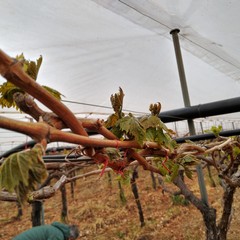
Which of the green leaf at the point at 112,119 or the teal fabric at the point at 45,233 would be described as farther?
the teal fabric at the point at 45,233

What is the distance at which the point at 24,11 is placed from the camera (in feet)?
4.75

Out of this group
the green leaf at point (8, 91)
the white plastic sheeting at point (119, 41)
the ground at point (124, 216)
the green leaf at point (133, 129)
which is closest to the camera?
the green leaf at point (8, 91)

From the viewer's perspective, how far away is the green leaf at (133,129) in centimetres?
63

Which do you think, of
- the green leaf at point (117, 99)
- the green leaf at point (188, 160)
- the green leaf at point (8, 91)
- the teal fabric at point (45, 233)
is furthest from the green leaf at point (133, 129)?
the teal fabric at point (45, 233)

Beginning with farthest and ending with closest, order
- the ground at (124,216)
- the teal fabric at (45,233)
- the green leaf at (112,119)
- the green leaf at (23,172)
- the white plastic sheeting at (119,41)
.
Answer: the ground at (124,216) → the teal fabric at (45,233) → the white plastic sheeting at (119,41) → the green leaf at (112,119) → the green leaf at (23,172)

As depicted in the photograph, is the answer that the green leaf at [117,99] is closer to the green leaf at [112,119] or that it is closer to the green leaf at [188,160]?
the green leaf at [112,119]

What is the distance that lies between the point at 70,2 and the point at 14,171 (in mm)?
1349

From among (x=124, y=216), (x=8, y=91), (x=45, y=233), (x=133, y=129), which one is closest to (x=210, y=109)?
(x=133, y=129)

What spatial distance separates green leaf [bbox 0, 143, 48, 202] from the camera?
34cm

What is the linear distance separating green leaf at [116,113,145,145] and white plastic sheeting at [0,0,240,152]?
1.09m

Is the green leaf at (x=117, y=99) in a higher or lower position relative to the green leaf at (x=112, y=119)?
higher

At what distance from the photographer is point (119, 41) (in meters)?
1.96

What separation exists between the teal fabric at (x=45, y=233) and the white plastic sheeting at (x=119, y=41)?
103 inches

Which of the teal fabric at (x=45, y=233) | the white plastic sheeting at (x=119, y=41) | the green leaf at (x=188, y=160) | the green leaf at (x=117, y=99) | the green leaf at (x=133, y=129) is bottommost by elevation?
the teal fabric at (x=45, y=233)
